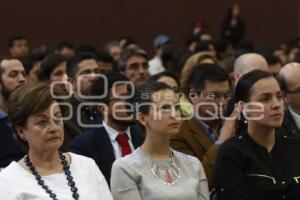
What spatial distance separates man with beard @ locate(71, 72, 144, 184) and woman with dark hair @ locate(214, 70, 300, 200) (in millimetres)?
755

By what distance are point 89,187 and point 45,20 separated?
10983 mm

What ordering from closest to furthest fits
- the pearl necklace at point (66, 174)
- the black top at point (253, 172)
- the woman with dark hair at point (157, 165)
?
the pearl necklace at point (66, 174) < the woman with dark hair at point (157, 165) < the black top at point (253, 172)

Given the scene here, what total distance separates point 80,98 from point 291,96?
1501 mm

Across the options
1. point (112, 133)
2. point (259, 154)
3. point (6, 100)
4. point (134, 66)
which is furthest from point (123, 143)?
point (134, 66)

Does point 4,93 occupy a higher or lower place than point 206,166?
higher

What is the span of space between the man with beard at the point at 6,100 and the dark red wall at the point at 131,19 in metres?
7.89

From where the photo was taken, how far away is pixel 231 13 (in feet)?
47.6

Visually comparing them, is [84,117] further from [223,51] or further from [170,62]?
[223,51]

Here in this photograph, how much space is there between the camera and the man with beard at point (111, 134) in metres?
4.47

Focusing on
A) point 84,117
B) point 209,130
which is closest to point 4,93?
point 84,117

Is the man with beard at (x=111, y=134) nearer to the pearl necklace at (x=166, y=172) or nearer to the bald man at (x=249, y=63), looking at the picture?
the pearl necklace at (x=166, y=172)

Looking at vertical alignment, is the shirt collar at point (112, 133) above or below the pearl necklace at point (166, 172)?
above

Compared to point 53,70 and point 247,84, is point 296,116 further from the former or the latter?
point 53,70

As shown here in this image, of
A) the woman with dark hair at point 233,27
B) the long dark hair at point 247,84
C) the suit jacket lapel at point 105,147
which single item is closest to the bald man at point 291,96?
the long dark hair at point 247,84
